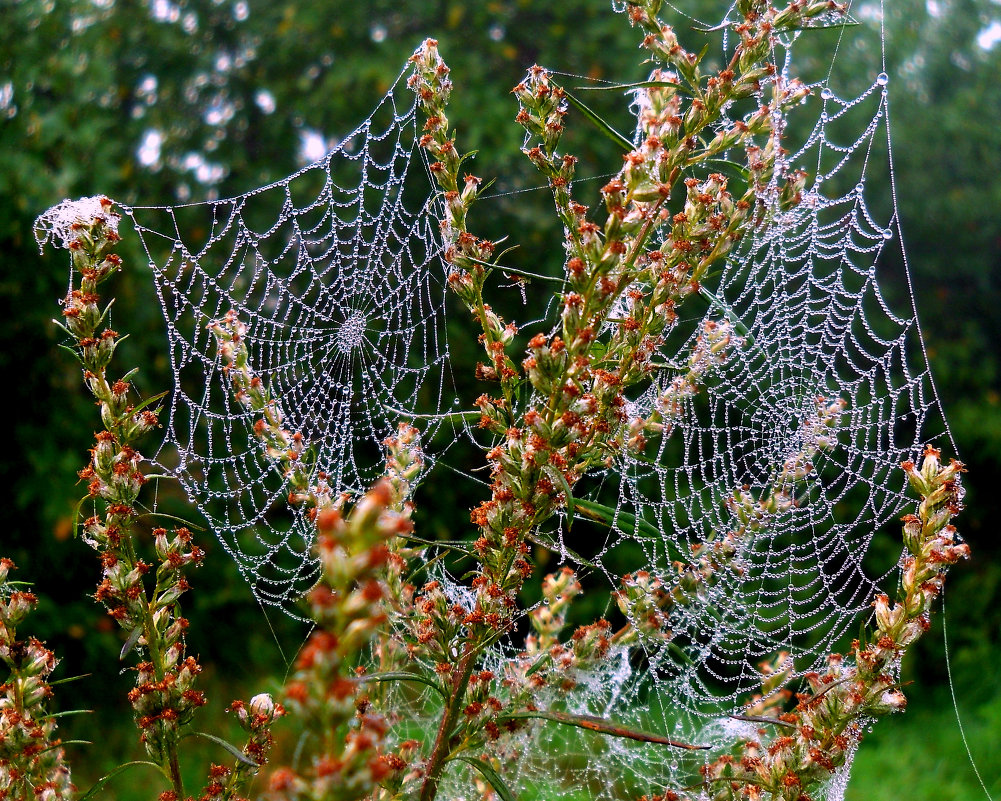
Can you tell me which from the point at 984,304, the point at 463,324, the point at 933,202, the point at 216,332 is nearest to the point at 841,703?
the point at 216,332

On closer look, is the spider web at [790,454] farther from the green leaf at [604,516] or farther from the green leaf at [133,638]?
the green leaf at [133,638]

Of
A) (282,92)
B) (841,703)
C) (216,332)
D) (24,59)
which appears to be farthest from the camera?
(282,92)

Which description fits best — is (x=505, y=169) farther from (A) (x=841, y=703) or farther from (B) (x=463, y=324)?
(A) (x=841, y=703)

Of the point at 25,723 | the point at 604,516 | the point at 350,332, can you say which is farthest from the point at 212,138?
the point at 25,723

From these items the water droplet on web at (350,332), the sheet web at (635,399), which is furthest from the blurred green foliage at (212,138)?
the water droplet on web at (350,332)

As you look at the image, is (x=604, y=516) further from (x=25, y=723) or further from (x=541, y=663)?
(x=25, y=723)

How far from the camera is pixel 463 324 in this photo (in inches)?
165

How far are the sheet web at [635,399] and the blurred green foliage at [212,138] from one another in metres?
0.23

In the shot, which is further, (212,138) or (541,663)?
(212,138)

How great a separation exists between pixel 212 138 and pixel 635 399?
8.65 ft

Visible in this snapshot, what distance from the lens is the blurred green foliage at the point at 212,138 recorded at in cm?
378

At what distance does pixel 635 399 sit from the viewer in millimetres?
3018

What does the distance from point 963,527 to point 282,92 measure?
501 centimetres

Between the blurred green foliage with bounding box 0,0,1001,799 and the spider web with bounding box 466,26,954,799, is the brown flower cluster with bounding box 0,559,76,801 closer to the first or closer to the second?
the spider web with bounding box 466,26,954,799
